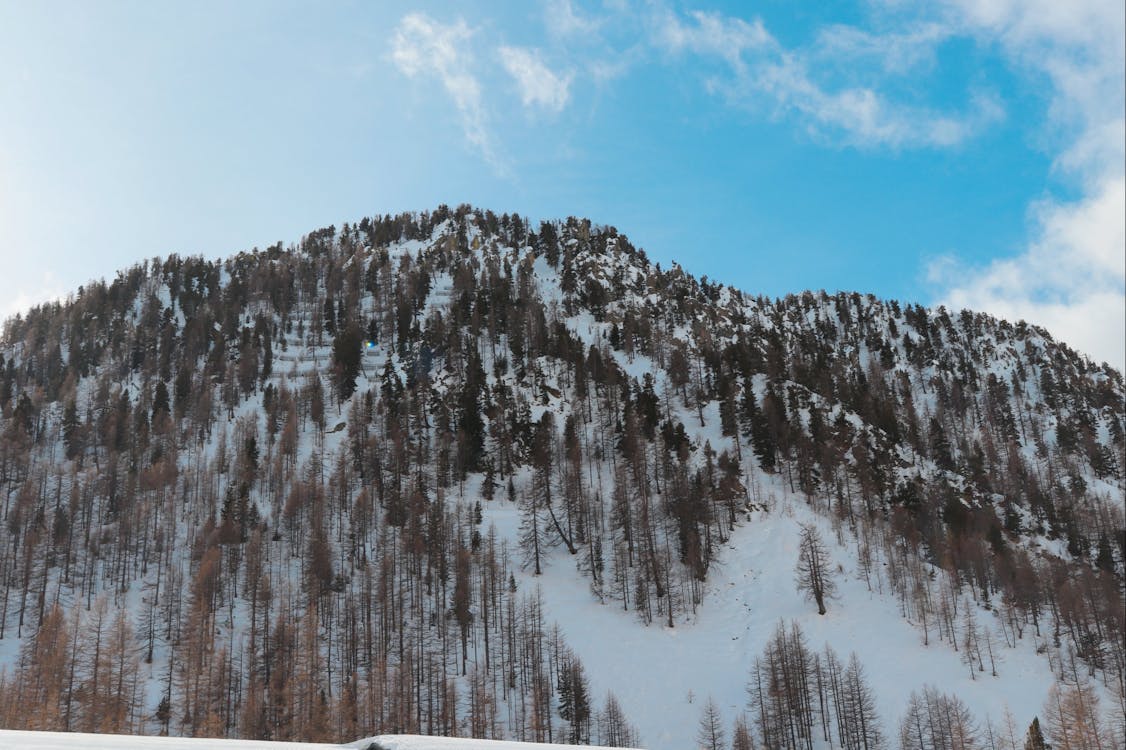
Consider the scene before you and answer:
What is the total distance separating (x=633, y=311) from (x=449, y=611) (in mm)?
113429

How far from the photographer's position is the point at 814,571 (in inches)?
3066

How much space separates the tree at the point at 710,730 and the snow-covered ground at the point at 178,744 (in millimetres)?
61140

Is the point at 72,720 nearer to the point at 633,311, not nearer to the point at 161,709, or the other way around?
the point at 161,709

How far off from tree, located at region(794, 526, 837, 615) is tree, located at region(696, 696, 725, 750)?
21.3m

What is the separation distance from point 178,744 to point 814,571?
83555mm

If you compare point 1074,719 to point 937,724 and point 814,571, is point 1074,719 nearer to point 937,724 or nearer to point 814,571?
point 937,724

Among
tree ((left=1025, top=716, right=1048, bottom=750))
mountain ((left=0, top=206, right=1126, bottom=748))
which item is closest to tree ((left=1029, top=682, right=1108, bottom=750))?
mountain ((left=0, top=206, right=1126, bottom=748))

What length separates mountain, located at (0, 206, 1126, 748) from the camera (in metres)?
63.8

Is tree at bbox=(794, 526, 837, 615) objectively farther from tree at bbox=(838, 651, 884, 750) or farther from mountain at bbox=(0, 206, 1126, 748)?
tree at bbox=(838, 651, 884, 750)

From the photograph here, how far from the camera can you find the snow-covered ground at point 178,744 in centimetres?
476

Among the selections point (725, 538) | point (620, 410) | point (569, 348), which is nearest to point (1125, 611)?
point (725, 538)

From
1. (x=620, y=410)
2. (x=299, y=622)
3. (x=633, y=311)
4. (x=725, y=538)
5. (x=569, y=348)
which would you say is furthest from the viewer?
(x=633, y=311)

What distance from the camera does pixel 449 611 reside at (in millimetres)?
82188

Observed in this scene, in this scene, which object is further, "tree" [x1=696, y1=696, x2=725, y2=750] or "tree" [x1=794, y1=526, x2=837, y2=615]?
"tree" [x1=794, y1=526, x2=837, y2=615]
